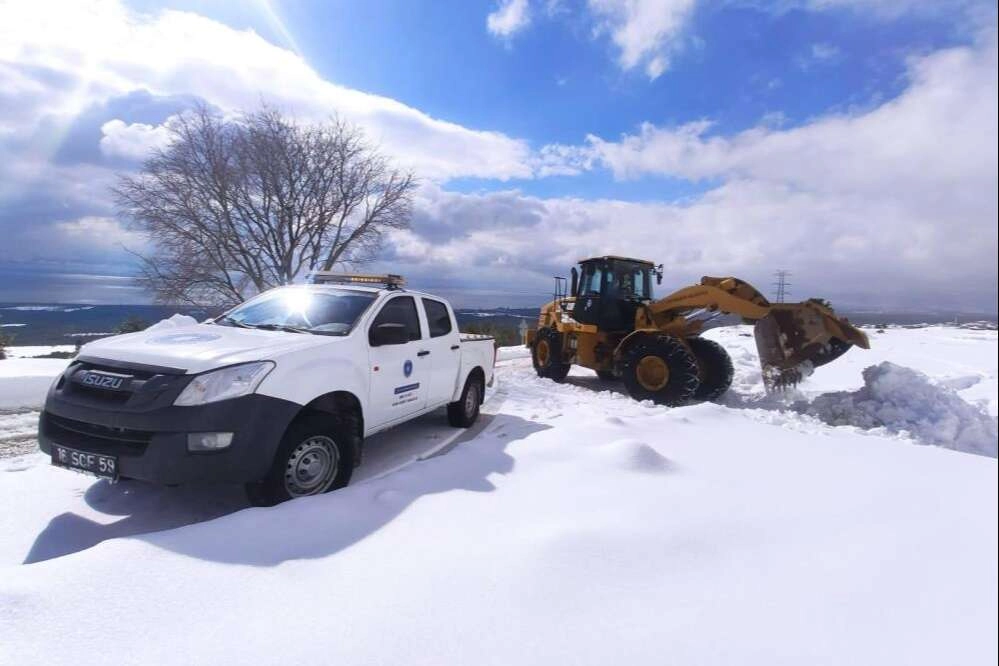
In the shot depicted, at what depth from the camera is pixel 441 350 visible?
5.86 m

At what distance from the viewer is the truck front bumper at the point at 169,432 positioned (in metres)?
3.13

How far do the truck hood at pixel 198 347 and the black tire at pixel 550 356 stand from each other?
24.0 ft

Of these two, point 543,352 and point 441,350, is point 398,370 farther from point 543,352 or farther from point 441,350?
point 543,352

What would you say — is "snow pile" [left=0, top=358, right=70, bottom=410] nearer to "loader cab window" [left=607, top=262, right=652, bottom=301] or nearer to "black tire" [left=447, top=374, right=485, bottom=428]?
"black tire" [left=447, top=374, right=485, bottom=428]

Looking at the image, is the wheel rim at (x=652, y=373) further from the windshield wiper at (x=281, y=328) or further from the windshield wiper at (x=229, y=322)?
the windshield wiper at (x=229, y=322)

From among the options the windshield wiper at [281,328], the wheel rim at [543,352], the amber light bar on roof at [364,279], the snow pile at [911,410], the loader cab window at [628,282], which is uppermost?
the loader cab window at [628,282]

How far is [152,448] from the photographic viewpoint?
3.11 m

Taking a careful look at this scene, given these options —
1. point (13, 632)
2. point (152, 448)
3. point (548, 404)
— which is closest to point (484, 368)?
point (548, 404)

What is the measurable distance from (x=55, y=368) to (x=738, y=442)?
998cm

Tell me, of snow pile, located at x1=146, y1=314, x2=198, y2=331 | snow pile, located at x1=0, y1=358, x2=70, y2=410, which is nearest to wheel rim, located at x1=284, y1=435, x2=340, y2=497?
snow pile, located at x1=146, y1=314, x2=198, y2=331

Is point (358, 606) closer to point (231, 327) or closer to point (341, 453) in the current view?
point (341, 453)

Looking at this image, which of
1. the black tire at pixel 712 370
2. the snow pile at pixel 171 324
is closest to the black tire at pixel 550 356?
the black tire at pixel 712 370

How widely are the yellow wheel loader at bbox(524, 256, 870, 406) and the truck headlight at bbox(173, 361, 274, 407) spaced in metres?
6.98

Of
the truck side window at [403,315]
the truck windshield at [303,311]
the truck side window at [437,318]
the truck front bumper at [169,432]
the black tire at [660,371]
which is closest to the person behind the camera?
the truck front bumper at [169,432]
